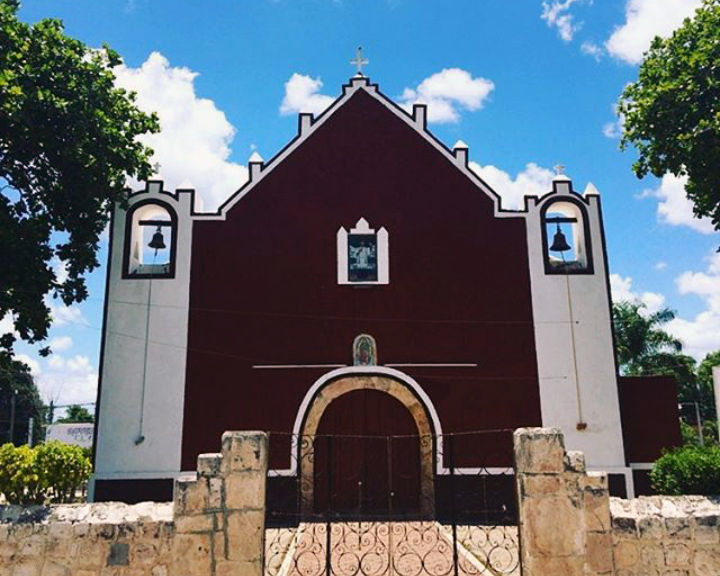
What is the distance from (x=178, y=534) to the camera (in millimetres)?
6145

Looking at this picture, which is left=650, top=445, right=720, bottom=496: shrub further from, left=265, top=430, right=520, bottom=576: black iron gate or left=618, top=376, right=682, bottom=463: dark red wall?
left=618, top=376, right=682, bottom=463: dark red wall

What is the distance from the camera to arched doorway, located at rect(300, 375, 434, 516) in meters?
12.9

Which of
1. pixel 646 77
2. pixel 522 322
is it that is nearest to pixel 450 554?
pixel 522 322

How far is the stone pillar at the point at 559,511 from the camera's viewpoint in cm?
620

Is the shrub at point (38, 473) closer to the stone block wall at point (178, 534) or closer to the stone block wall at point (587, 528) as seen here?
the stone block wall at point (178, 534)

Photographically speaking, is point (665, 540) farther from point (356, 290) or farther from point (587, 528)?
point (356, 290)

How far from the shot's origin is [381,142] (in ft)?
48.5

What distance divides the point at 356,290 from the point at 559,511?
8.15 metres

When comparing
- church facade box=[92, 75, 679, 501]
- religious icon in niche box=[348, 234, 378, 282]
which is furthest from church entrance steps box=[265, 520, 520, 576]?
religious icon in niche box=[348, 234, 378, 282]

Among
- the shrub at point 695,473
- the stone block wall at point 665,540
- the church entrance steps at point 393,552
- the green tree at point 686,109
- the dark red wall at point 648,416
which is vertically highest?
the green tree at point 686,109

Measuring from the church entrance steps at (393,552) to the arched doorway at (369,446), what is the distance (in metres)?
1.31

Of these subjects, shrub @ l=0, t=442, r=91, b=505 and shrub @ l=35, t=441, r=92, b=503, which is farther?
shrub @ l=35, t=441, r=92, b=503

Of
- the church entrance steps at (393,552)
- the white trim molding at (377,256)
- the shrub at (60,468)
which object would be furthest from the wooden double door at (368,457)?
Result: the shrub at (60,468)

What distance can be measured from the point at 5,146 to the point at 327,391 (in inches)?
295
